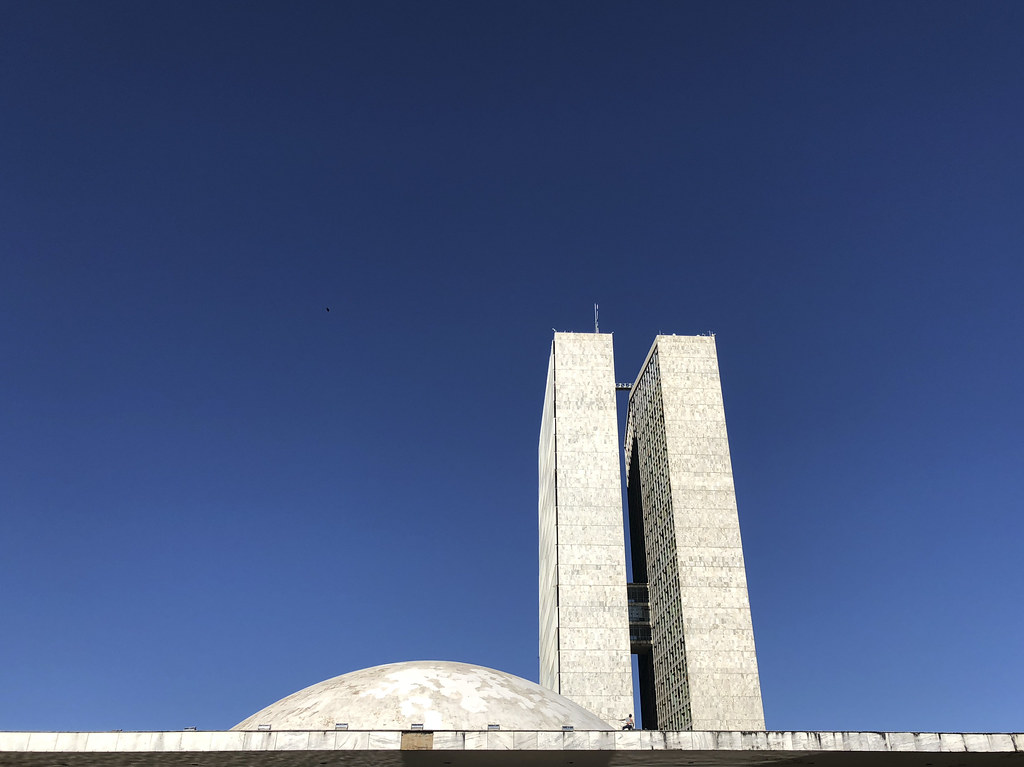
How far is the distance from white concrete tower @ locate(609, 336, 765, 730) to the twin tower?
12 centimetres

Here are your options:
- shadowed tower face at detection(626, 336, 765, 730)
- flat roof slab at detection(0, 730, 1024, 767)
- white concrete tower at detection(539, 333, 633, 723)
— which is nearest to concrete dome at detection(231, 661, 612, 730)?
flat roof slab at detection(0, 730, 1024, 767)

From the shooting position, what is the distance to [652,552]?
9825 cm

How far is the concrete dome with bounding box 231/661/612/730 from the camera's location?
85.6 ft

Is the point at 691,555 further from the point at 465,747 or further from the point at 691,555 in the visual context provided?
the point at 465,747

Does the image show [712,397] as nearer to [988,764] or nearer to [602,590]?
[602,590]

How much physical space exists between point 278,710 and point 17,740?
7522 millimetres

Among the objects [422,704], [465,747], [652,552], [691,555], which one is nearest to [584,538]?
[652,552]

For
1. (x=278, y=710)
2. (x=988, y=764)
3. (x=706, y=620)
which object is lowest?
(x=988, y=764)

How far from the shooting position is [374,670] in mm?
30531

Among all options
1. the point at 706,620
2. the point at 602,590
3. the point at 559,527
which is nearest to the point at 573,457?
the point at 559,527

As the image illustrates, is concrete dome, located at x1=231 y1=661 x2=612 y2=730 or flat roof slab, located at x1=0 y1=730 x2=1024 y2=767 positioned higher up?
concrete dome, located at x1=231 y1=661 x2=612 y2=730

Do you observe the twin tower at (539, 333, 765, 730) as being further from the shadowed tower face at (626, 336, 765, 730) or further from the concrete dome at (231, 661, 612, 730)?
the concrete dome at (231, 661, 612, 730)

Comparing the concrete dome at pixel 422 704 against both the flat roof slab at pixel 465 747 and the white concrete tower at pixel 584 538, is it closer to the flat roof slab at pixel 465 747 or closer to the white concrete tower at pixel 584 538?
the flat roof slab at pixel 465 747

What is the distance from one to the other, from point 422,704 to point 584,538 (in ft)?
220
